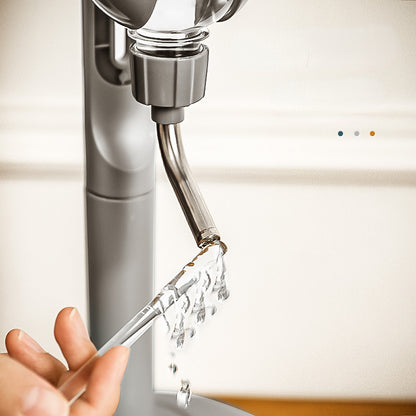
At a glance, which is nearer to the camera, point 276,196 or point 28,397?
point 28,397

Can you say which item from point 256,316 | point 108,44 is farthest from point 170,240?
point 108,44

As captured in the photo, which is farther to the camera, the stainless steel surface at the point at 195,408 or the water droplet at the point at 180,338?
the stainless steel surface at the point at 195,408

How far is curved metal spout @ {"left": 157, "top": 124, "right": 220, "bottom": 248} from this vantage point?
33cm

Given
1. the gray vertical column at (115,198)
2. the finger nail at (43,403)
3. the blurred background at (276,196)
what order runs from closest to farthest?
the finger nail at (43,403) < the gray vertical column at (115,198) < the blurred background at (276,196)

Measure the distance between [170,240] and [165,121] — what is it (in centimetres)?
31

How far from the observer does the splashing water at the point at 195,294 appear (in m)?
0.33

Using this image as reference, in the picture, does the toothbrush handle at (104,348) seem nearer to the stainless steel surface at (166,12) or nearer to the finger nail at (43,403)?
the finger nail at (43,403)

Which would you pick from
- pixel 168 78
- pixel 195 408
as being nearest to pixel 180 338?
pixel 168 78

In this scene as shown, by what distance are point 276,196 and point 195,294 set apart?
0.29 m

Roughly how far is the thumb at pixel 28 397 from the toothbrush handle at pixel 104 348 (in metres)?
0.03

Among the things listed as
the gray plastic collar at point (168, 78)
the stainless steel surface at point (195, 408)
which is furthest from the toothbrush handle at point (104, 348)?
the stainless steel surface at point (195, 408)

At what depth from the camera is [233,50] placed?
554 millimetres

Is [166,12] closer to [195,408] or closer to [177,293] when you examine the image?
[177,293]

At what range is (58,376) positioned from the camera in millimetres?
345
